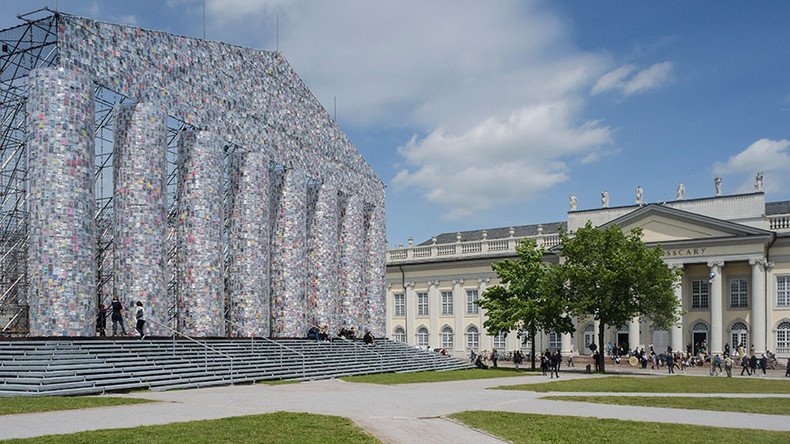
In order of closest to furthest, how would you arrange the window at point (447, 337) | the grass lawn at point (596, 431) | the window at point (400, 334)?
1. the grass lawn at point (596, 431)
2. the window at point (447, 337)
3. the window at point (400, 334)

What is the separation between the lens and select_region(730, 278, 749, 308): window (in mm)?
65250

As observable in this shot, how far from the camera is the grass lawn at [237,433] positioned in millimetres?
14578

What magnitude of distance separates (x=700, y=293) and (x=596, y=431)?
5505 cm

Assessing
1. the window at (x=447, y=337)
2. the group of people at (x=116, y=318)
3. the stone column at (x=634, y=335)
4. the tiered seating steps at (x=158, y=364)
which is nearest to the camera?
the tiered seating steps at (x=158, y=364)

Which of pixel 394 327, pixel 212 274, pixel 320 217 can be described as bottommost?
pixel 394 327

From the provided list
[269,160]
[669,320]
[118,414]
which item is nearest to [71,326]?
[118,414]

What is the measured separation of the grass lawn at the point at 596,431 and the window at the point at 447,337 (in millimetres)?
60646

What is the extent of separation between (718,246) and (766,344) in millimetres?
8271

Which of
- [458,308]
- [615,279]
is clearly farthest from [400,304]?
[615,279]

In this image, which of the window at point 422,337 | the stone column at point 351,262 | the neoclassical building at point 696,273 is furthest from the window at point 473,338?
the stone column at point 351,262

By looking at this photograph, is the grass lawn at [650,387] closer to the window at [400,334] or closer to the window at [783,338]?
the window at [783,338]

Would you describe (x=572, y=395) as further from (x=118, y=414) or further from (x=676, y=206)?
(x=676, y=206)

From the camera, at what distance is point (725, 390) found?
31656mm

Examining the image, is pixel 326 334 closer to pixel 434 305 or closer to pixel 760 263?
pixel 434 305
